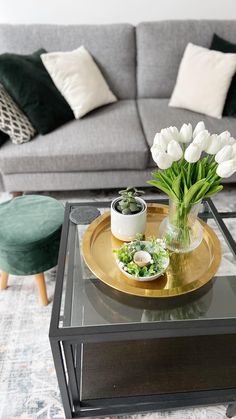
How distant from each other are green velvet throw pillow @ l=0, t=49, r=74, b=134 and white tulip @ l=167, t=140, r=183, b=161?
1148 millimetres

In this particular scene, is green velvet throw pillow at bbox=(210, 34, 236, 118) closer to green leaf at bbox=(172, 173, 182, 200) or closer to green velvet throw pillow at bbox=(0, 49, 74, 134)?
green velvet throw pillow at bbox=(0, 49, 74, 134)

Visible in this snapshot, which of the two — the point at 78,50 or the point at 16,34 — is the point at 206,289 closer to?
the point at 78,50

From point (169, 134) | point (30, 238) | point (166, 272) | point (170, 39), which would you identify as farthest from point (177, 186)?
point (170, 39)

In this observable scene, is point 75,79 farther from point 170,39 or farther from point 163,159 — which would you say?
point 163,159

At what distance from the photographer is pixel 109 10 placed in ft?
7.44

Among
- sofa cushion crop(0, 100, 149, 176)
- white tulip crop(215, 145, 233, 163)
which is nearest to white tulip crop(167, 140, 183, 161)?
white tulip crop(215, 145, 233, 163)

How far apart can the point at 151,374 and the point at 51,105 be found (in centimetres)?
149

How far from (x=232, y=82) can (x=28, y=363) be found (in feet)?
6.15

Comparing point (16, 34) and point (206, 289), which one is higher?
point (16, 34)

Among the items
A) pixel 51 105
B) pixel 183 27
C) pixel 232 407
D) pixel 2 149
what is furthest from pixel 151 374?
pixel 183 27

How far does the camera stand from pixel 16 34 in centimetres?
206

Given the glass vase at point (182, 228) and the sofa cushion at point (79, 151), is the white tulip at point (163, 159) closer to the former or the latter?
the glass vase at point (182, 228)

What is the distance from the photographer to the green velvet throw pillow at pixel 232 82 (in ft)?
6.53

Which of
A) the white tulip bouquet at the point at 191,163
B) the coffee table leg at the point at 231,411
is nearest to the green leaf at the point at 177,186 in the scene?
→ the white tulip bouquet at the point at 191,163
